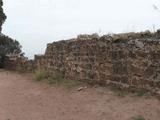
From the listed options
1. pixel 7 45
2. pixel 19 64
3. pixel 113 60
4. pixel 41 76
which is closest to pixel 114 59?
pixel 113 60

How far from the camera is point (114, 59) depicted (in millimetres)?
9672

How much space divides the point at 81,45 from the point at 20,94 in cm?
237

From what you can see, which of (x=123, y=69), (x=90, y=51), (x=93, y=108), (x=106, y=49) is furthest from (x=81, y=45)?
(x=93, y=108)

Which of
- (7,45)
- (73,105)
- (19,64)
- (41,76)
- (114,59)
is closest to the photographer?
(73,105)

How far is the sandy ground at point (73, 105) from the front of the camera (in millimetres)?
7973

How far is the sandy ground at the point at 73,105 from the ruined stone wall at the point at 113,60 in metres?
0.45

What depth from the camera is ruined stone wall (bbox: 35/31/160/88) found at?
8547 millimetres

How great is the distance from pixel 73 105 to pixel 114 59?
64.2 inches

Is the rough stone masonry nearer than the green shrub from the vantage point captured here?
Yes

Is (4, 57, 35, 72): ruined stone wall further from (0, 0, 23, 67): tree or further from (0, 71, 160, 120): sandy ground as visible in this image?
(0, 71, 160, 120): sandy ground

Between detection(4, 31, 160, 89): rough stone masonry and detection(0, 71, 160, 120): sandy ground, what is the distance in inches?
17.7

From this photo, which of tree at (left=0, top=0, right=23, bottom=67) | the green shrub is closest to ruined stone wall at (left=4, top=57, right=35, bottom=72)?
tree at (left=0, top=0, right=23, bottom=67)

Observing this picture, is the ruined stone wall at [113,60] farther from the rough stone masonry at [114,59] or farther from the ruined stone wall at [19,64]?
the ruined stone wall at [19,64]

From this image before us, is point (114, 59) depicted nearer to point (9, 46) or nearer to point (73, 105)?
point (73, 105)
